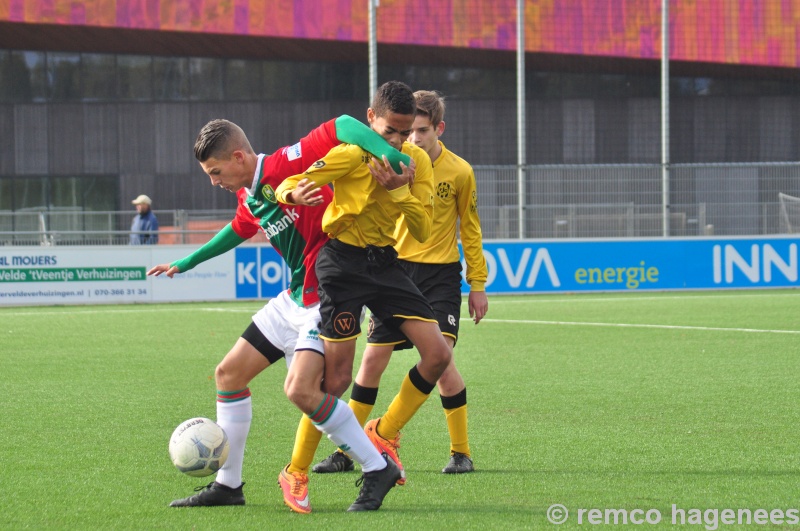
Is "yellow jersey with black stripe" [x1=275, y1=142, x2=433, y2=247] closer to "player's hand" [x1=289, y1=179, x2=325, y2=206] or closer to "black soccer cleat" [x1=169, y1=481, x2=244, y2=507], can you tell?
"player's hand" [x1=289, y1=179, x2=325, y2=206]

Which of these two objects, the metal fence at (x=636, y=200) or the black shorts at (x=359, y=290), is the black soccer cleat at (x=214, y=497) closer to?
the black shorts at (x=359, y=290)

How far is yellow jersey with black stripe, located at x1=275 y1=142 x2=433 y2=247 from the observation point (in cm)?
453

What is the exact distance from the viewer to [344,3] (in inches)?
1137

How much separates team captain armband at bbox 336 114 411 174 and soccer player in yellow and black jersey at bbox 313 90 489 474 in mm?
981

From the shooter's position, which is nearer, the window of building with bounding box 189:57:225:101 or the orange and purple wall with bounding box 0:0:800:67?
the orange and purple wall with bounding box 0:0:800:67

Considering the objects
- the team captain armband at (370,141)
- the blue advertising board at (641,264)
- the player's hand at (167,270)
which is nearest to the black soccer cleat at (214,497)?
the player's hand at (167,270)

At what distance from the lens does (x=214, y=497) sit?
475cm

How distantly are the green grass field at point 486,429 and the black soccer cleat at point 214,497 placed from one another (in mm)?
71

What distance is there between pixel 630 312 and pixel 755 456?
9.39 metres

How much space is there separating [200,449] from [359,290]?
3.10ft

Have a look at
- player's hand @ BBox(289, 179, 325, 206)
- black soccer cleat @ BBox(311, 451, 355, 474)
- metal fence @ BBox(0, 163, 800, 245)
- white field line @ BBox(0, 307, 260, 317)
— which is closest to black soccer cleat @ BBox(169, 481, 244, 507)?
black soccer cleat @ BBox(311, 451, 355, 474)

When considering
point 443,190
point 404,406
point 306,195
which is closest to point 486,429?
point 404,406

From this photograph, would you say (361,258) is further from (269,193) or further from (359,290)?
(269,193)

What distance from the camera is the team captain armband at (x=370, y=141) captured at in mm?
4570
